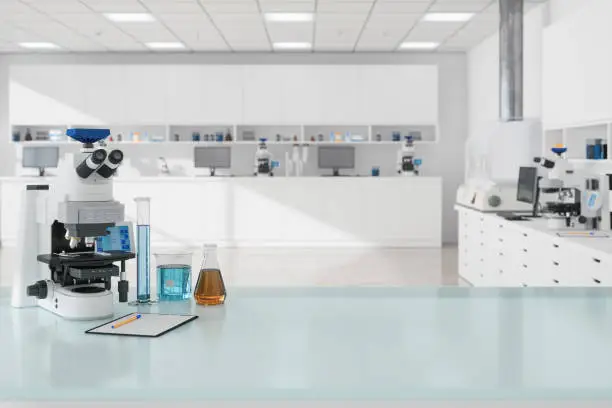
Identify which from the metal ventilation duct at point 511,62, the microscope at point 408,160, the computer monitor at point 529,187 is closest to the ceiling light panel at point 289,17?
the metal ventilation duct at point 511,62

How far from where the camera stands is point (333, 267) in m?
7.82

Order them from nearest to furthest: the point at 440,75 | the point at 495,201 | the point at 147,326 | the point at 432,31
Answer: the point at 147,326
the point at 495,201
the point at 432,31
the point at 440,75

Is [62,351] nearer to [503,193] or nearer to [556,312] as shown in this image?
[556,312]

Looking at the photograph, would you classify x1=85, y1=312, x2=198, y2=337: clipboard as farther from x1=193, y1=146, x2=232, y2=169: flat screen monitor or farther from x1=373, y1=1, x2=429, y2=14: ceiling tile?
x1=193, y1=146, x2=232, y2=169: flat screen monitor

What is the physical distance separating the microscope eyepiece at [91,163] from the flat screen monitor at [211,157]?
819cm

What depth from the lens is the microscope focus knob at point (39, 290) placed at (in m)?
1.81

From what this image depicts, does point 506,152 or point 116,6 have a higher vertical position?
point 116,6

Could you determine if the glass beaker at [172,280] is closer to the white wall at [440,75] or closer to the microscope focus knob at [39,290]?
the microscope focus knob at [39,290]

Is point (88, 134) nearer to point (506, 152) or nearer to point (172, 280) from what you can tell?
point (172, 280)

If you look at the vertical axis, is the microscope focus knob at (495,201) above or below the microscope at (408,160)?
below

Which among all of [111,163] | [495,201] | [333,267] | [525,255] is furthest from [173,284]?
[333,267]

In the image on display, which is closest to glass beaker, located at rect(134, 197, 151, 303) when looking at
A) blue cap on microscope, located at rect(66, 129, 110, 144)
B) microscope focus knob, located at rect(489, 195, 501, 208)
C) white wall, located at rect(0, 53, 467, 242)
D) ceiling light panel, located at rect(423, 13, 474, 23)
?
blue cap on microscope, located at rect(66, 129, 110, 144)

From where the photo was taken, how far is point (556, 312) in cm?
179

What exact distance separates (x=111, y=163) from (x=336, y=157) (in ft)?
27.2
